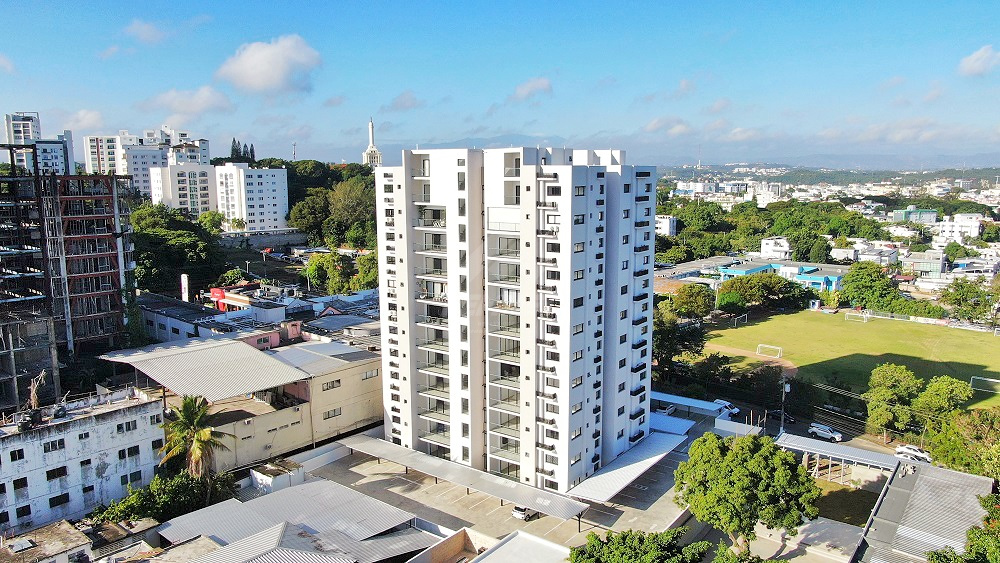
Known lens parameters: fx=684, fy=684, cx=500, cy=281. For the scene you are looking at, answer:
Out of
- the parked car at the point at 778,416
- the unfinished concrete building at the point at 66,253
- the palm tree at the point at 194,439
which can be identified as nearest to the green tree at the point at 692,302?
the parked car at the point at 778,416

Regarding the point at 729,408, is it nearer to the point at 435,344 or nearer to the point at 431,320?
the point at 435,344

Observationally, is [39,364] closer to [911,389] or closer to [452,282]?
[452,282]

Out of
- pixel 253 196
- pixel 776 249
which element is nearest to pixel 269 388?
pixel 253 196

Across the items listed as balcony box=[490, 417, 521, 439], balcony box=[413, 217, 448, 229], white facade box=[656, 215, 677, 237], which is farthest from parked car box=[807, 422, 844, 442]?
white facade box=[656, 215, 677, 237]

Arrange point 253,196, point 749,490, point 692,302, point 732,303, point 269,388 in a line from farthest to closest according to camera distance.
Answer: point 253,196
point 732,303
point 692,302
point 269,388
point 749,490

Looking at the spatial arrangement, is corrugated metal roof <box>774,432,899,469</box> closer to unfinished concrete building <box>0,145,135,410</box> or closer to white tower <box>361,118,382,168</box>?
unfinished concrete building <box>0,145,135,410</box>

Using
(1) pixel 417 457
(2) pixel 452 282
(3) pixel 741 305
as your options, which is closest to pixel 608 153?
(2) pixel 452 282
